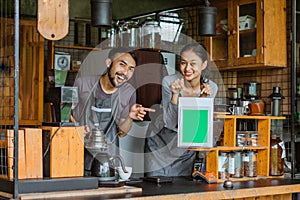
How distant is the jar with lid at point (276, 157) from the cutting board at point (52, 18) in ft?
5.07

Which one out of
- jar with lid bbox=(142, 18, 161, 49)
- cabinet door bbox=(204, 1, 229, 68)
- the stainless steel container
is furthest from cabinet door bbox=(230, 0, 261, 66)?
jar with lid bbox=(142, 18, 161, 49)

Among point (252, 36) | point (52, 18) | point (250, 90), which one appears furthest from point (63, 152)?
point (252, 36)

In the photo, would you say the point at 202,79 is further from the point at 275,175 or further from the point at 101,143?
the point at 101,143

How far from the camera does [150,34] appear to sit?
501 cm

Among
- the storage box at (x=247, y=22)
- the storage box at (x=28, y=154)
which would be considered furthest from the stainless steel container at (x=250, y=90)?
the storage box at (x=28, y=154)

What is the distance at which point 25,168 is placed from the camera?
2.74 meters

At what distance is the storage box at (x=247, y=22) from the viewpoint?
467cm

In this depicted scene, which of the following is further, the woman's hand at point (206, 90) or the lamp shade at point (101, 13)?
the woman's hand at point (206, 90)

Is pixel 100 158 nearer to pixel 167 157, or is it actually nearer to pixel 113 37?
pixel 167 157

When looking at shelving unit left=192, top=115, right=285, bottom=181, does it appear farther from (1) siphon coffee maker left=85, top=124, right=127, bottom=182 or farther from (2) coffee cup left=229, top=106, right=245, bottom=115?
(1) siphon coffee maker left=85, top=124, right=127, bottom=182

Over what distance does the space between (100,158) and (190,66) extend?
3.65ft

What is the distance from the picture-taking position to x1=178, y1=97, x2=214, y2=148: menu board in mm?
3373

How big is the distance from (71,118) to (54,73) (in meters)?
2.88

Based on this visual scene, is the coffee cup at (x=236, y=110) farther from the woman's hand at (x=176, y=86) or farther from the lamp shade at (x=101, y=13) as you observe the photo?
the lamp shade at (x=101, y=13)
